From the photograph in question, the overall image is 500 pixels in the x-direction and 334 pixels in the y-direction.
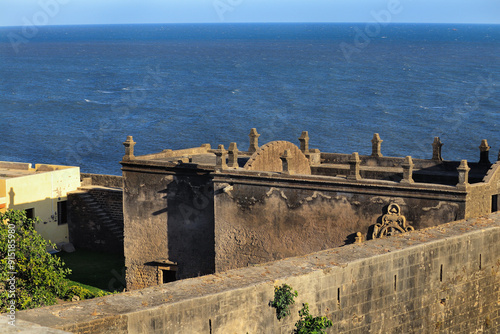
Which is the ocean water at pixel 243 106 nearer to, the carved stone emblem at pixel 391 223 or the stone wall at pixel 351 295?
the carved stone emblem at pixel 391 223

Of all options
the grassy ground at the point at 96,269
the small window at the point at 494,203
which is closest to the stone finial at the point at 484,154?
the small window at the point at 494,203

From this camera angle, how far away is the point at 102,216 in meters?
43.8

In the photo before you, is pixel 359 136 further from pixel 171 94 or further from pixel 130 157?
pixel 130 157

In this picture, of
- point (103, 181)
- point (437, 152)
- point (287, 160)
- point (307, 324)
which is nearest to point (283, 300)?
point (307, 324)

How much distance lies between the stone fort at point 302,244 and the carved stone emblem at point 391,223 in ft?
0.11

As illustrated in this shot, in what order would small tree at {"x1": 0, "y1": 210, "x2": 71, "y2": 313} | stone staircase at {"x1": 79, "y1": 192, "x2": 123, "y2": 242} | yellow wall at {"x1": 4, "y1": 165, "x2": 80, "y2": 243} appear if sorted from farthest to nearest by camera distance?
stone staircase at {"x1": 79, "y1": 192, "x2": 123, "y2": 242}
yellow wall at {"x1": 4, "y1": 165, "x2": 80, "y2": 243}
small tree at {"x1": 0, "y1": 210, "x2": 71, "y2": 313}

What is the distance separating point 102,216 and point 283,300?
85.8 feet

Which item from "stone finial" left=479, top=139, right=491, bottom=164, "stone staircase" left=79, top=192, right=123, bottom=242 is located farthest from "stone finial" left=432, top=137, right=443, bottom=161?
"stone staircase" left=79, top=192, right=123, bottom=242

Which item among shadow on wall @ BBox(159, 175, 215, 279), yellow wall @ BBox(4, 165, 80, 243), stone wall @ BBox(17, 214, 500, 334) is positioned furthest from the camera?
yellow wall @ BBox(4, 165, 80, 243)

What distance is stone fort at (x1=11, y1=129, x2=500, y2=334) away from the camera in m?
17.9

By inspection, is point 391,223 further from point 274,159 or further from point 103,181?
point 103,181

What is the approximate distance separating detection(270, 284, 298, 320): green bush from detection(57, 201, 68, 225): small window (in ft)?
89.5

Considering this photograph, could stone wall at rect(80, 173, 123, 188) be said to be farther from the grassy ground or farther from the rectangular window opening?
the rectangular window opening

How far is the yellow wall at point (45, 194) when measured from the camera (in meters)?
41.8
